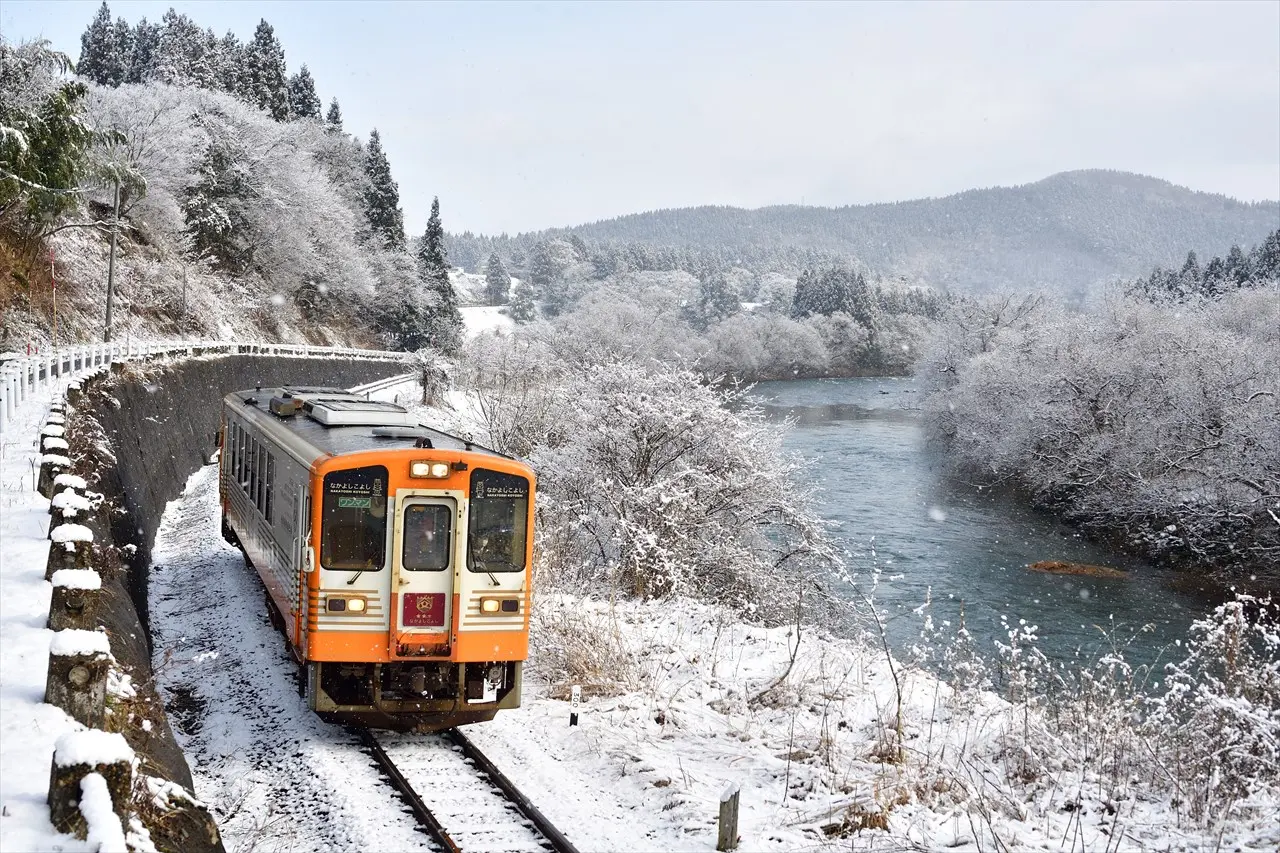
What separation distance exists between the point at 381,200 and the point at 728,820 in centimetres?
6395

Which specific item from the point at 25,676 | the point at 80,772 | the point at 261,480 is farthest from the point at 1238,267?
the point at 80,772

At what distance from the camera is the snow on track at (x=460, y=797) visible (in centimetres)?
706

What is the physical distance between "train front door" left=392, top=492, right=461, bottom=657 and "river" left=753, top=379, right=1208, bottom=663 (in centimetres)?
487

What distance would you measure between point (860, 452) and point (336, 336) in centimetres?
3183

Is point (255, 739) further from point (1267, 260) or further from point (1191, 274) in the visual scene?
point (1191, 274)

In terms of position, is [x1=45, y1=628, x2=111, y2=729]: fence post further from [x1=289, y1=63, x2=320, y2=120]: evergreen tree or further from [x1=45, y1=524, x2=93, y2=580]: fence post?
[x1=289, y1=63, x2=320, y2=120]: evergreen tree

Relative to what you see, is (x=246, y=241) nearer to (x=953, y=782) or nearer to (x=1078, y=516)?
(x=1078, y=516)

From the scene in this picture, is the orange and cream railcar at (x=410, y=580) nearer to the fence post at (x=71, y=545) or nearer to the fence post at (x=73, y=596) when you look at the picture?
the fence post at (x=71, y=545)

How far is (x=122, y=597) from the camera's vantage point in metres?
9.77

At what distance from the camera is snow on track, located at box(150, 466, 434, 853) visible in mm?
7234

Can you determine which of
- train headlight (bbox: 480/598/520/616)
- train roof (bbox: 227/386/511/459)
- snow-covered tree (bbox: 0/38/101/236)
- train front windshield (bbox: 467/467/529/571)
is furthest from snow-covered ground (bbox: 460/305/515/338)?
train headlight (bbox: 480/598/520/616)

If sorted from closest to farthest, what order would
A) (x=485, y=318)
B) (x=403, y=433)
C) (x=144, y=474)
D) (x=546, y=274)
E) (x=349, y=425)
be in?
(x=403, y=433) < (x=349, y=425) < (x=144, y=474) < (x=485, y=318) < (x=546, y=274)

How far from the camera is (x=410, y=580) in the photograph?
9023 millimetres

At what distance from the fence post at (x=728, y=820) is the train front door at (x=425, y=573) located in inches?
122
